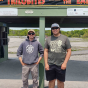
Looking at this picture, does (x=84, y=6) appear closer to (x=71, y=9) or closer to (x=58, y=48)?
(x=71, y=9)

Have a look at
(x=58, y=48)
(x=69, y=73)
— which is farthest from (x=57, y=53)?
(x=69, y=73)

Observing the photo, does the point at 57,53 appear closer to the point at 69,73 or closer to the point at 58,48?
the point at 58,48

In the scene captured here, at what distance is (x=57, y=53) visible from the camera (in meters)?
3.06

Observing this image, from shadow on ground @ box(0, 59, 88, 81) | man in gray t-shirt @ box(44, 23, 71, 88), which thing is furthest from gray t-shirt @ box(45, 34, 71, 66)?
shadow on ground @ box(0, 59, 88, 81)

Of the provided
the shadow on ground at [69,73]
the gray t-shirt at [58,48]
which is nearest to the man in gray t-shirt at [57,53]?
the gray t-shirt at [58,48]

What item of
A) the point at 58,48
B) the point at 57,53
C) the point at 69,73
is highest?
the point at 58,48

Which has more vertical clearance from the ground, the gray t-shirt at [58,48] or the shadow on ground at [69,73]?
the gray t-shirt at [58,48]

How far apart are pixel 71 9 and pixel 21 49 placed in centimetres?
185

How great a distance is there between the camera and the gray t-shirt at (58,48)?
3.04 meters

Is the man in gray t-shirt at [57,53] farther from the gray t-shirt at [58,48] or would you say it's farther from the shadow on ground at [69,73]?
the shadow on ground at [69,73]

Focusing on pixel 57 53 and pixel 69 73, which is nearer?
pixel 57 53

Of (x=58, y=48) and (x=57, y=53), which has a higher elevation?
(x=58, y=48)

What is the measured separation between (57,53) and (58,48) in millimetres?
116

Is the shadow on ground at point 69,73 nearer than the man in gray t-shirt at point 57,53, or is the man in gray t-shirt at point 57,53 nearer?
the man in gray t-shirt at point 57,53
